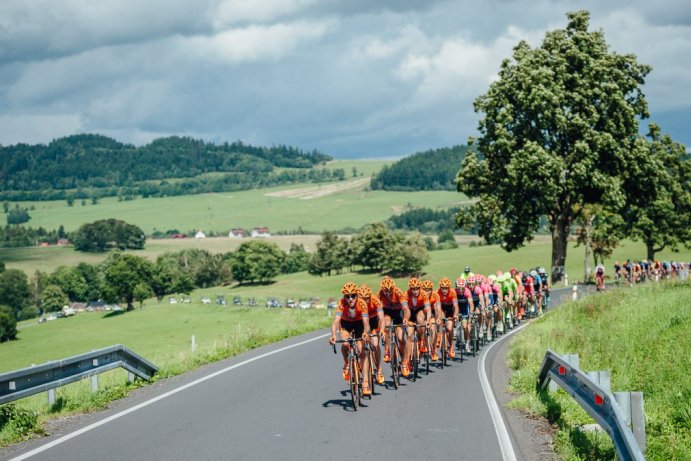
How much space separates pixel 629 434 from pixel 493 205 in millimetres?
34717

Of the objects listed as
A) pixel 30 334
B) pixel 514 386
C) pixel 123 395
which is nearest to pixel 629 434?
pixel 514 386

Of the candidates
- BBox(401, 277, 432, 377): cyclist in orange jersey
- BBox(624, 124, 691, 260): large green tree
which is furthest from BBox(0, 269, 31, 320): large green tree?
BBox(401, 277, 432, 377): cyclist in orange jersey

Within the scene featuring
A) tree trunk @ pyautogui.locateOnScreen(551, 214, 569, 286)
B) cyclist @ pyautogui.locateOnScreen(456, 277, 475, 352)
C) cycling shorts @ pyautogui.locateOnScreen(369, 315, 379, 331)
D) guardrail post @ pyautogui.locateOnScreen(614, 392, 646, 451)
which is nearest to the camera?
guardrail post @ pyautogui.locateOnScreen(614, 392, 646, 451)

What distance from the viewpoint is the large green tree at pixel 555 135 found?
128 ft

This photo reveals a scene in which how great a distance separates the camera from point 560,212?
4212 centimetres

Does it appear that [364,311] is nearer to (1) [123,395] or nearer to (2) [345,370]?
(2) [345,370]

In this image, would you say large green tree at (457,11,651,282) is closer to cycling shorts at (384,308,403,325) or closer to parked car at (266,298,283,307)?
cycling shorts at (384,308,403,325)

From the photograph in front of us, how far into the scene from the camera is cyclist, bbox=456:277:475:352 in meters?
20.1

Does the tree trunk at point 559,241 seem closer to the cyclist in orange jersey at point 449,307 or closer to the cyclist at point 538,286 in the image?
the cyclist at point 538,286

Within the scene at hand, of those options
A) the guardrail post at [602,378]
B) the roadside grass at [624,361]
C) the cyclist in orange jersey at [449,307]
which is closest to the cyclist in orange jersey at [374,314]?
the roadside grass at [624,361]

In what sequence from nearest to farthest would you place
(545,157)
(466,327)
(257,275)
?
(466,327)
(545,157)
(257,275)

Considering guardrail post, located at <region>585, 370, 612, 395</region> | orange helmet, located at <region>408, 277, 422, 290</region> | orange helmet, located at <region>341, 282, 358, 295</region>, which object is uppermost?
orange helmet, located at <region>341, 282, 358, 295</region>

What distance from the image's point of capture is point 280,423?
35.2ft

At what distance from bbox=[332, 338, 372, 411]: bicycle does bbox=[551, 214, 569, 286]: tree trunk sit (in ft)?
102
